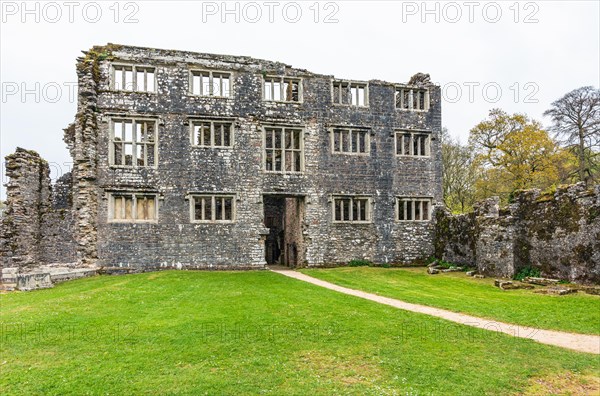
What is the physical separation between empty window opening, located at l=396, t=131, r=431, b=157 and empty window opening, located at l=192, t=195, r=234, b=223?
432 inches

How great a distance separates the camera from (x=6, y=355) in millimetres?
7629

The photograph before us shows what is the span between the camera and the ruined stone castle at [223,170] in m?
21.3

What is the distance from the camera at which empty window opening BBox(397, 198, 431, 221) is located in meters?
25.1

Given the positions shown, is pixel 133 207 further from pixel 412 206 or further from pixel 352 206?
pixel 412 206

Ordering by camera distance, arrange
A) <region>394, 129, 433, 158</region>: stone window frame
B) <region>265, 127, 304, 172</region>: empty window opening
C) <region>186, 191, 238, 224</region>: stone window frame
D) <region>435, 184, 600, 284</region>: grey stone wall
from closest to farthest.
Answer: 1. <region>435, 184, 600, 284</region>: grey stone wall
2. <region>186, 191, 238, 224</region>: stone window frame
3. <region>265, 127, 304, 172</region>: empty window opening
4. <region>394, 129, 433, 158</region>: stone window frame

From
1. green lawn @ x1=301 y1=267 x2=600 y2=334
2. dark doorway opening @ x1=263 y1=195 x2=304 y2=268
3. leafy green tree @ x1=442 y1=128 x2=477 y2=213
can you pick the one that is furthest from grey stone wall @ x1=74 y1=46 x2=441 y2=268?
leafy green tree @ x1=442 y1=128 x2=477 y2=213

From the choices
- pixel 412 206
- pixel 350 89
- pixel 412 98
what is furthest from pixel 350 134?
pixel 412 206

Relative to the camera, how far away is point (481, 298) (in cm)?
1366

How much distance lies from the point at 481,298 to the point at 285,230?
1663 cm

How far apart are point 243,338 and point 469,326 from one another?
17.5ft

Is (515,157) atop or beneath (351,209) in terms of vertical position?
atop

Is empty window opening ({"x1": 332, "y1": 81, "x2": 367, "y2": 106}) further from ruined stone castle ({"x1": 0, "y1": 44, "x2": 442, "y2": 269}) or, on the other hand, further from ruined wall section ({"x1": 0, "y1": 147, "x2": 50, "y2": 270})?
ruined wall section ({"x1": 0, "y1": 147, "x2": 50, "y2": 270})

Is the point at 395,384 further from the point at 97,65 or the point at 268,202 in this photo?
the point at 268,202

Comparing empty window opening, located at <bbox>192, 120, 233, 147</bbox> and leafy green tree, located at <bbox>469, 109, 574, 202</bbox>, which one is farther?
leafy green tree, located at <bbox>469, 109, 574, 202</bbox>
